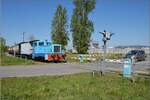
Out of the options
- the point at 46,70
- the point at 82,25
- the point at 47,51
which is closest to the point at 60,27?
the point at 82,25

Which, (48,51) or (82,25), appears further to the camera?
(82,25)

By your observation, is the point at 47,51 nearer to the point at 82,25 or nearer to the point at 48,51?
the point at 48,51

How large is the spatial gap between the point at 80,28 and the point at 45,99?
167 ft

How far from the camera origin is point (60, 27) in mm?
68250

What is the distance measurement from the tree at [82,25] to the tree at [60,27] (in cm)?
583

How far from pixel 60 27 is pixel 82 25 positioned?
372 inches

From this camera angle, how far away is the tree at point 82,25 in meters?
59.6

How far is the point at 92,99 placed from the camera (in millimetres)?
9508

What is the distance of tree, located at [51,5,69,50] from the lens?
66750mm

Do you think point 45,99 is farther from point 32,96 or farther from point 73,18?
point 73,18

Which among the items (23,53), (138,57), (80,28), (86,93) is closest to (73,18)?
(80,28)

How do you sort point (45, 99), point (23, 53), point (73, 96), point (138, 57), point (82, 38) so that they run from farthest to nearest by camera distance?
point (82, 38) → point (23, 53) → point (138, 57) → point (73, 96) → point (45, 99)

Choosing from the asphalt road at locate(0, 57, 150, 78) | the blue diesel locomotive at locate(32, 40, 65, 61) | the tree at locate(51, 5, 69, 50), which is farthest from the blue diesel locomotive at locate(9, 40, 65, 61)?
the tree at locate(51, 5, 69, 50)

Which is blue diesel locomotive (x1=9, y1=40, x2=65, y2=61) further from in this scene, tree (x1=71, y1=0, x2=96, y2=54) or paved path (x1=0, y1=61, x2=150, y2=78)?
tree (x1=71, y1=0, x2=96, y2=54)
